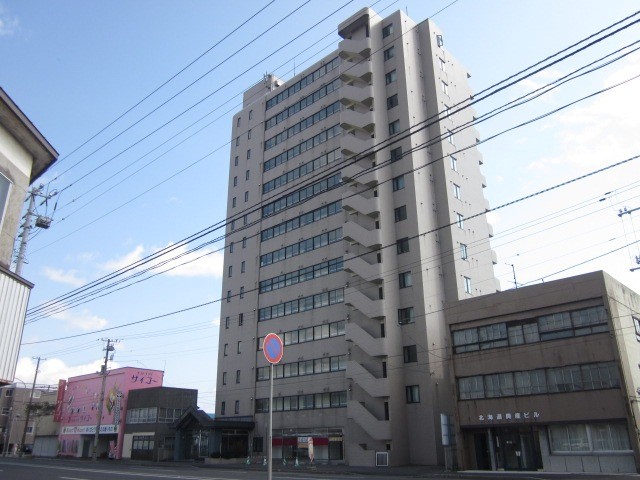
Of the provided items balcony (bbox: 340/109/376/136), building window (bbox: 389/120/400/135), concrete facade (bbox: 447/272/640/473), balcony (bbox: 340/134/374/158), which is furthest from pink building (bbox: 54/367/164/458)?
concrete facade (bbox: 447/272/640/473)

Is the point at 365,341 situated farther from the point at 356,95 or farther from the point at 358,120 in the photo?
the point at 356,95

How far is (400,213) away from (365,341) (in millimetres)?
11920

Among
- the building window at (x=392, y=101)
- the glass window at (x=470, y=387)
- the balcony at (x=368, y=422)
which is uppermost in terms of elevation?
the building window at (x=392, y=101)

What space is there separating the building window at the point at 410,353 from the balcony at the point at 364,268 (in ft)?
20.3

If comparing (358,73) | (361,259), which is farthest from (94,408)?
(358,73)

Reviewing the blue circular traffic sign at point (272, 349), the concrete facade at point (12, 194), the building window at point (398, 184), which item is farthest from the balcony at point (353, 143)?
the blue circular traffic sign at point (272, 349)

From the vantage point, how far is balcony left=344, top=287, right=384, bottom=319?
1692 inches

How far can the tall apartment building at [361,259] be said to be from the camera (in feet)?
136

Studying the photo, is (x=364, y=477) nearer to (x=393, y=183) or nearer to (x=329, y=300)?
(x=329, y=300)

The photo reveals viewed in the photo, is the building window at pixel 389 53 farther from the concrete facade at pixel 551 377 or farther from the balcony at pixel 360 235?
the concrete facade at pixel 551 377

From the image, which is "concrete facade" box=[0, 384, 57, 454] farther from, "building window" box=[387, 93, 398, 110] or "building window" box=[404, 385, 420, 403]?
Answer: "building window" box=[387, 93, 398, 110]

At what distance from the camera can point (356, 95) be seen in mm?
49906

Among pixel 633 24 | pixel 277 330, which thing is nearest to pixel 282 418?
pixel 277 330

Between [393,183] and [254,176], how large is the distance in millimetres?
20243
